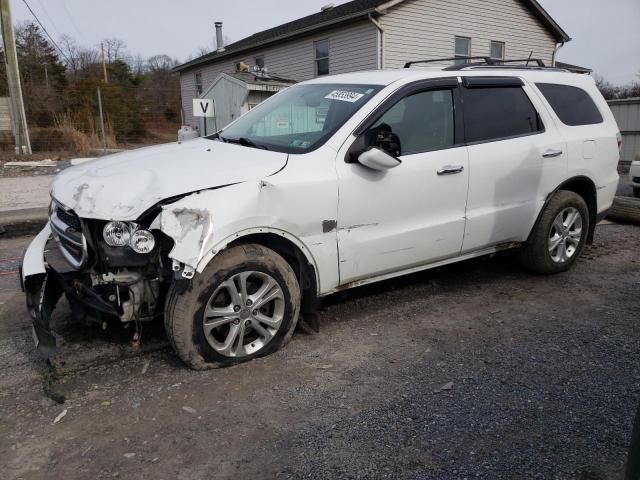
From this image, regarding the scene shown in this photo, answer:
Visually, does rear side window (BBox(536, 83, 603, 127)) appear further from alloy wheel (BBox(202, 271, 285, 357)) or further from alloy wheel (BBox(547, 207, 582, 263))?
alloy wheel (BBox(202, 271, 285, 357))

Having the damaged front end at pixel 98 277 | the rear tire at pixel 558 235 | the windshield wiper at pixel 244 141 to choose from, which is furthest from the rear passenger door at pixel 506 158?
the damaged front end at pixel 98 277

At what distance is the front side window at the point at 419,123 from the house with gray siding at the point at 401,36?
13.8 metres

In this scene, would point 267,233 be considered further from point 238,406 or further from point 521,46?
point 521,46

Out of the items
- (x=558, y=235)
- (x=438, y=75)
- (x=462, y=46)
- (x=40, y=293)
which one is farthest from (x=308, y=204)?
(x=462, y=46)

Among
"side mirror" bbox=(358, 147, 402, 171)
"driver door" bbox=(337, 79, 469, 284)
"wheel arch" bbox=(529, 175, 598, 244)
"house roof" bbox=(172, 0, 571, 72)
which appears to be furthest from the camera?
"house roof" bbox=(172, 0, 571, 72)

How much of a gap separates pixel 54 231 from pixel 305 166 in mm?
1785

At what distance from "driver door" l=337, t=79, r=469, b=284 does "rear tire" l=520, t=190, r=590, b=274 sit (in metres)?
1.03

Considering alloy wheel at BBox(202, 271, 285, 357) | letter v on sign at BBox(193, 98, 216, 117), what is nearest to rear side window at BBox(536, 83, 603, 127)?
alloy wheel at BBox(202, 271, 285, 357)

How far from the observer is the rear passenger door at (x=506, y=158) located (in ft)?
14.4

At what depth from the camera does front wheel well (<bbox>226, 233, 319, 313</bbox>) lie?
354 cm

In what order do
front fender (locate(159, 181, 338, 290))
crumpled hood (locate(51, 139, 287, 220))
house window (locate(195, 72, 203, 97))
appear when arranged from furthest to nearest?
house window (locate(195, 72, 203, 97)) → crumpled hood (locate(51, 139, 287, 220)) → front fender (locate(159, 181, 338, 290))

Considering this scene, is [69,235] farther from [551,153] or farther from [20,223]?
[20,223]

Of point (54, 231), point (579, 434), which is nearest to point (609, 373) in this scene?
point (579, 434)

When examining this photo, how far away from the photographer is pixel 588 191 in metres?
5.34
